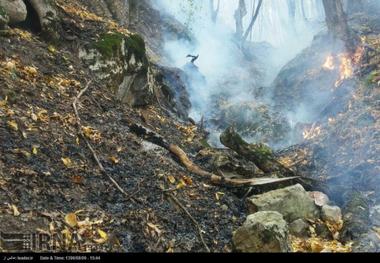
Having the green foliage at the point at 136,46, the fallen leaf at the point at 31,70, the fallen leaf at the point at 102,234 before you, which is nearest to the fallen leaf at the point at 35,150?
the fallen leaf at the point at 102,234

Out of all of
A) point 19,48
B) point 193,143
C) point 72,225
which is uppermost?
point 19,48

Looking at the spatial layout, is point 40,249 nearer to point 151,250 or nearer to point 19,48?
point 151,250

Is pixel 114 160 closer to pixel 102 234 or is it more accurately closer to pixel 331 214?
pixel 102 234

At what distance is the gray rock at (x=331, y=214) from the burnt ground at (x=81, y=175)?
1371 millimetres

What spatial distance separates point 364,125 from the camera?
1060 centimetres

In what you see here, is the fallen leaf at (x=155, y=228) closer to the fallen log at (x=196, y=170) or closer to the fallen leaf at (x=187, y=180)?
the fallen leaf at (x=187, y=180)

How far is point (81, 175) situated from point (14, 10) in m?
4.25

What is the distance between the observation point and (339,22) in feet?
51.8

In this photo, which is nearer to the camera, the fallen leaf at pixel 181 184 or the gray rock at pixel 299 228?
the gray rock at pixel 299 228

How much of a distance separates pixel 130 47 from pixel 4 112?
5013 millimetres

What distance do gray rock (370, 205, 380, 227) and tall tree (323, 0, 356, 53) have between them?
34.3 ft

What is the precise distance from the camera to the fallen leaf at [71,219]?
4160mm
